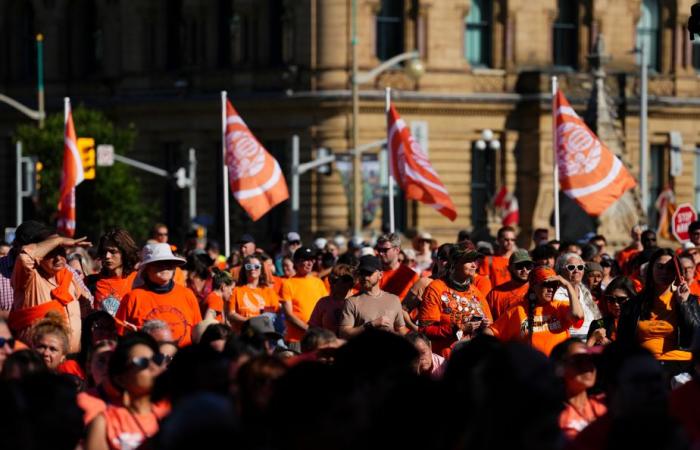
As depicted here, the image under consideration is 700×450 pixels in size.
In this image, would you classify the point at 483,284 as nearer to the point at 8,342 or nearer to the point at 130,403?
the point at 8,342

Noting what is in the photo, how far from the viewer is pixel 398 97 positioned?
156 ft

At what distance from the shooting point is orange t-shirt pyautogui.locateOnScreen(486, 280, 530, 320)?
15008 mm

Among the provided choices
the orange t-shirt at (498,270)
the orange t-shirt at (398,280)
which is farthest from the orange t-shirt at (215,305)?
the orange t-shirt at (498,270)

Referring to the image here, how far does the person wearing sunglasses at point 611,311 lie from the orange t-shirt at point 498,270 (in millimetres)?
2228

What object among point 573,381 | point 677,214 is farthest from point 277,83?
point 573,381

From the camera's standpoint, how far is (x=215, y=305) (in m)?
15.9

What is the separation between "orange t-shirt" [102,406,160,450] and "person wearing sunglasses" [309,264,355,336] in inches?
205

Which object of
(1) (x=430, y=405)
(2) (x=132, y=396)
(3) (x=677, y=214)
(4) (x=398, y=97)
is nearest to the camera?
(1) (x=430, y=405)

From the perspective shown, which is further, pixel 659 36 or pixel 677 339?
pixel 659 36

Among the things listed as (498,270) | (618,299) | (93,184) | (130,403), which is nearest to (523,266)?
(618,299)

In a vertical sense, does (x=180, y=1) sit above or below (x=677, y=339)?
above

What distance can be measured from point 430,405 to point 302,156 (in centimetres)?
4074

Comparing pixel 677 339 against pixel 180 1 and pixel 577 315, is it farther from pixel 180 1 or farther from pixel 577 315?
pixel 180 1

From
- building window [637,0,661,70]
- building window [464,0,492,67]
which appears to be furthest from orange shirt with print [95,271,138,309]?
building window [637,0,661,70]
